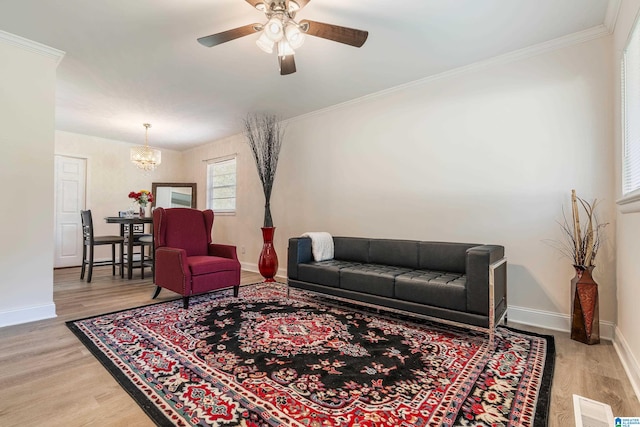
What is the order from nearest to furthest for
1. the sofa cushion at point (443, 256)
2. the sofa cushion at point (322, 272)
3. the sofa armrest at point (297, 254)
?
the sofa cushion at point (443, 256) → the sofa cushion at point (322, 272) → the sofa armrest at point (297, 254)

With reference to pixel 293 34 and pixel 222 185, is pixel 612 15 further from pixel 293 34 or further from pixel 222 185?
pixel 222 185

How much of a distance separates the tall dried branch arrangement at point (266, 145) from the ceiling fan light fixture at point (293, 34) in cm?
262

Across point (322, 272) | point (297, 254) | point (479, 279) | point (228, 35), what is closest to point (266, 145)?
point (297, 254)

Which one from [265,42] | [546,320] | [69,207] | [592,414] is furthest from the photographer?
[69,207]

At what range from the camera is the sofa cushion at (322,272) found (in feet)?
9.89

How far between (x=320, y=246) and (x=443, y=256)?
1.33 m

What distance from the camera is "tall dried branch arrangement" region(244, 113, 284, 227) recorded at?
4.50 meters

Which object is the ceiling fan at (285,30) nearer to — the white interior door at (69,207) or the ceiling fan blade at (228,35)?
the ceiling fan blade at (228,35)

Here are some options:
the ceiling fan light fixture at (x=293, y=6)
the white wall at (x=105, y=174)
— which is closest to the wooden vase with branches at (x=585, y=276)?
the ceiling fan light fixture at (x=293, y=6)

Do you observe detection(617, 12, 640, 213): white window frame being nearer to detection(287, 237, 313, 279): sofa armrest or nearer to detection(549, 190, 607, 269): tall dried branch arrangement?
detection(549, 190, 607, 269): tall dried branch arrangement

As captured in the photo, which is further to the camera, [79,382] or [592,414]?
[79,382]

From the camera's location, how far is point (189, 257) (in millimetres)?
3592

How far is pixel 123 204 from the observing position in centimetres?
618

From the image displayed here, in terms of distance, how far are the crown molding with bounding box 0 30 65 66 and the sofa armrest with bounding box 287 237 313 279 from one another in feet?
9.59
